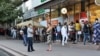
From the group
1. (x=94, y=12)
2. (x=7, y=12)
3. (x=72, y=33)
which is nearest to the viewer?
(x=94, y=12)

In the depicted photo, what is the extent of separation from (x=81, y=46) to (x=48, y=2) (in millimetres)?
12394

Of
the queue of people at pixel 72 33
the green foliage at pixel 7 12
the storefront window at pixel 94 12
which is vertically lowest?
the queue of people at pixel 72 33

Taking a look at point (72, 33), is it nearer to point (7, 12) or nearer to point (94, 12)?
point (94, 12)

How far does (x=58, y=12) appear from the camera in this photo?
1471 inches

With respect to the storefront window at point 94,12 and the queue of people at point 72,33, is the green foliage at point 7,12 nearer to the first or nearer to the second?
the queue of people at point 72,33

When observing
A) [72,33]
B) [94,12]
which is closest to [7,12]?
[72,33]

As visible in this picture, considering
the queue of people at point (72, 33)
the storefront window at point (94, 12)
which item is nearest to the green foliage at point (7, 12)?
the queue of people at point (72, 33)

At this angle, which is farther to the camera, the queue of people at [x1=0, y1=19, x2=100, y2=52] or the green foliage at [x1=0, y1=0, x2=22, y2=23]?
the green foliage at [x1=0, y1=0, x2=22, y2=23]

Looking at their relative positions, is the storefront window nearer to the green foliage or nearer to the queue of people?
the queue of people

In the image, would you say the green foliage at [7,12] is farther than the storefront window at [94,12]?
Yes

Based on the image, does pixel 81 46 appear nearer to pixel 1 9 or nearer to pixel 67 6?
pixel 67 6

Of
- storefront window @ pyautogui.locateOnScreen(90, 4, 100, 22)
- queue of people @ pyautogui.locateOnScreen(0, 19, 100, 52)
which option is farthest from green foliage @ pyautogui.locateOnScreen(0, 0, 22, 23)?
storefront window @ pyautogui.locateOnScreen(90, 4, 100, 22)

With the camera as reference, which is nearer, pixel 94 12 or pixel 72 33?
pixel 94 12

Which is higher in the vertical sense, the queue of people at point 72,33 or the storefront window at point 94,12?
the storefront window at point 94,12
